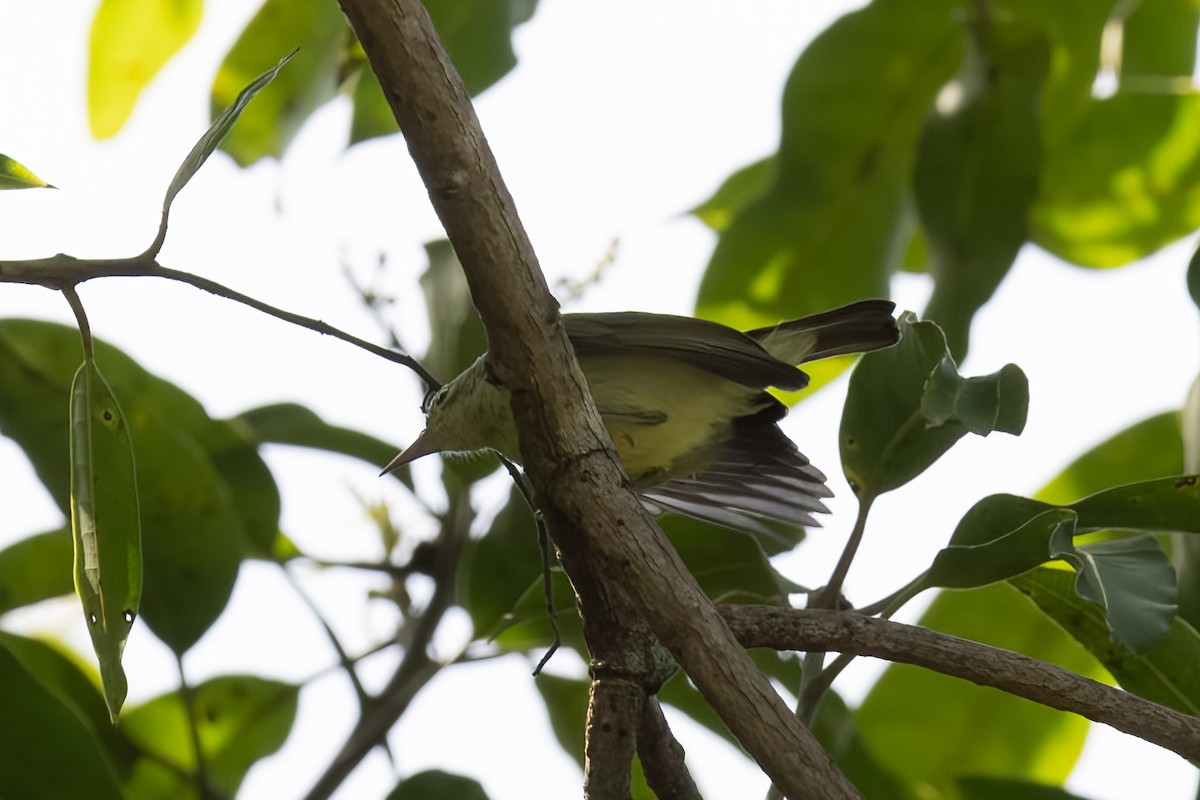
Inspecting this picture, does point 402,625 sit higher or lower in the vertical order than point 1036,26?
lower

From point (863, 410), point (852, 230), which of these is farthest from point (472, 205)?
point (852, 230)

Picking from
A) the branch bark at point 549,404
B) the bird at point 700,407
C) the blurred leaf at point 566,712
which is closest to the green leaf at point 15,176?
the branch bark at point 549,404

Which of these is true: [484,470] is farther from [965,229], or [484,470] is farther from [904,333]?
[965,229]

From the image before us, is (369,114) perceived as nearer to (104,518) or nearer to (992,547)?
(104,518)

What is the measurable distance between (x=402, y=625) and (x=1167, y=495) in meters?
1.26

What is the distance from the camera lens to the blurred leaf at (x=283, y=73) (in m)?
2.43

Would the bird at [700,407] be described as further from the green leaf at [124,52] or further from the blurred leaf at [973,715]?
the green leaf at [124,52]

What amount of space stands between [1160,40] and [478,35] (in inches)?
72.8

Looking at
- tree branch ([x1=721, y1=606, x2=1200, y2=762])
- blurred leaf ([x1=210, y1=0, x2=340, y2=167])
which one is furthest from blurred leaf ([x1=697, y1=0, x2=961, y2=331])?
tree branch ([x1=721, y1=606, x2=1200, y2=762])

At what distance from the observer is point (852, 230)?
9.41 ft

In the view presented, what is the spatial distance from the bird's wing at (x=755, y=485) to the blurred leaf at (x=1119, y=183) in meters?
1.12

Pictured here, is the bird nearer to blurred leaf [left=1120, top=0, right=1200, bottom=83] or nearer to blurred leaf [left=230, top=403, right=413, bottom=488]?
blurred leaf [left=230, top=403, right=413, bottom=488]

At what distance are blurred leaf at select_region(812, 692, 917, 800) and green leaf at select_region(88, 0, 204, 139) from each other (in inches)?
71.9

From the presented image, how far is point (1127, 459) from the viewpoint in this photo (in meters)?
2.54
